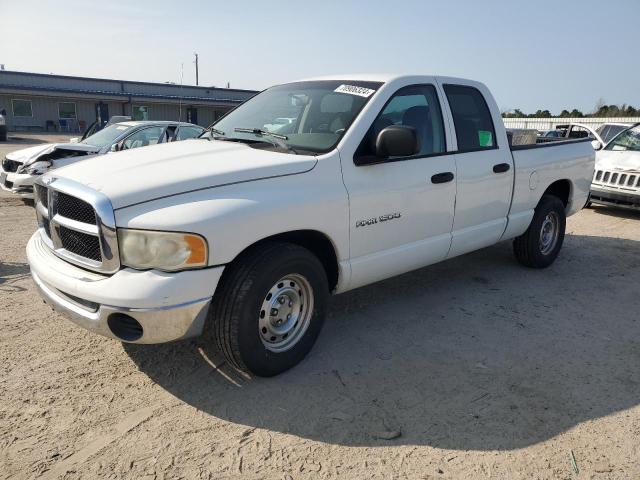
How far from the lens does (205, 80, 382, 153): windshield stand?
144 inches

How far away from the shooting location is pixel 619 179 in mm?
8891

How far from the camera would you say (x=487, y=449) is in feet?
8.87

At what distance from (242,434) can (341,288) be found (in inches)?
50.0

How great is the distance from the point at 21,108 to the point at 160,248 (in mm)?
38029

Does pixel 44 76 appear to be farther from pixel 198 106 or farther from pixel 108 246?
pixel 108 246

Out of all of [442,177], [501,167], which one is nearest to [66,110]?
[501,167]

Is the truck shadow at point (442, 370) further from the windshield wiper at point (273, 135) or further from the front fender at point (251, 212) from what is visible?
the windshield wiper at point (273, 135)

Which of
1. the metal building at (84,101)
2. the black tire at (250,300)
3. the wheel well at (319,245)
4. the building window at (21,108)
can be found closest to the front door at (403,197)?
the wheel well at (319,245)

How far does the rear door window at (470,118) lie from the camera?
443cm

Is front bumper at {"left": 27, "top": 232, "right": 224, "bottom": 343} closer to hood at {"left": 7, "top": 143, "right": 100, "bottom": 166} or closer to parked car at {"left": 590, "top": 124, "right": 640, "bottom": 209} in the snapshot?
hood at {"left": 7, "top": 143, "right": 100, "bottom": 166}

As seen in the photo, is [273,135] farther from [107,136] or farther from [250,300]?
[107,136]

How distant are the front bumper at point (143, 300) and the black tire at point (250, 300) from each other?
0.42 feet

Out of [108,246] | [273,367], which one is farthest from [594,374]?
[108,246]

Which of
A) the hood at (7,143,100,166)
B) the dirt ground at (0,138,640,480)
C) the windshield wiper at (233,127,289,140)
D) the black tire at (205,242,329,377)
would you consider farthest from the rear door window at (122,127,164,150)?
the black tire at (205,242,329,377)
